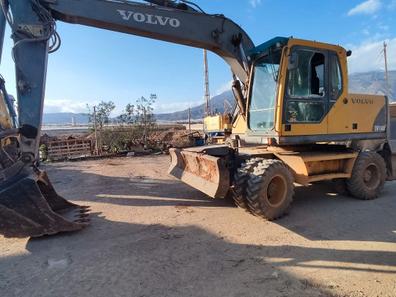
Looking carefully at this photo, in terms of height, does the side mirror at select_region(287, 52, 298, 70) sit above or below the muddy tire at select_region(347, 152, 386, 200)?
above

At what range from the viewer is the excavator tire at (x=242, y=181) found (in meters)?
5.32

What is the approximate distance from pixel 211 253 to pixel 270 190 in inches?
73.6

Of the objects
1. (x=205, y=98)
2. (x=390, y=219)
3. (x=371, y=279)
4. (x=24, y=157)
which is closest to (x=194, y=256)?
(x=371, y=279)

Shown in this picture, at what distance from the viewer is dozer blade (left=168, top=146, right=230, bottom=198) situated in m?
5.46

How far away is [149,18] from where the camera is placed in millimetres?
5562

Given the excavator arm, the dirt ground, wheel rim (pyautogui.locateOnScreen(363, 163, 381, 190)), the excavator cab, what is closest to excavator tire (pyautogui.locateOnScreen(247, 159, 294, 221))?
the dirt ground

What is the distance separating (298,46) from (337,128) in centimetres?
174

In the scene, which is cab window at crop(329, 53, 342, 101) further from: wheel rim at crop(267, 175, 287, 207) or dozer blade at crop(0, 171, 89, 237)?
dozer blade at crop(0, 171, 89, 237)

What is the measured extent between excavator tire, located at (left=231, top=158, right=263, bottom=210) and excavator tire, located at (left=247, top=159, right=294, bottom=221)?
96 mm

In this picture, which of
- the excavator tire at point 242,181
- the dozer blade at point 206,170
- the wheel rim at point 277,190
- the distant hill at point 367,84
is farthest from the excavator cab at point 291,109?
the wheel rim at point 277,190

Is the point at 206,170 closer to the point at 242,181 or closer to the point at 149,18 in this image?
the point at 242,181

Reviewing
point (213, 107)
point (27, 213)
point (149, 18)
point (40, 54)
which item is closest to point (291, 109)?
point (149, 18)

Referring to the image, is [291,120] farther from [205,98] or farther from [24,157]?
[205,98]

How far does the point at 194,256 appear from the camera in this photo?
4043 mm
